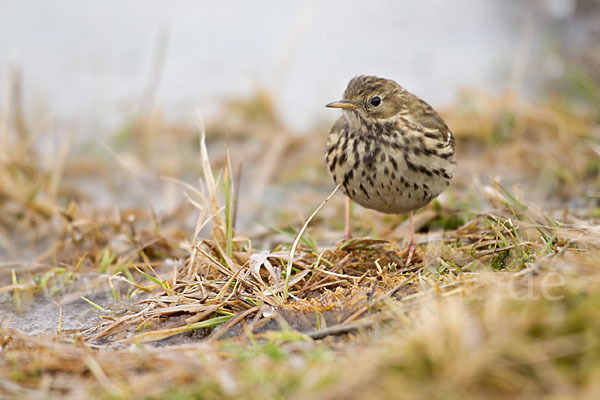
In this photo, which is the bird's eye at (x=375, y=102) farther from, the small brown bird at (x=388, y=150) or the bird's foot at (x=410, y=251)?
the bird's foot at (x=410, y=251)

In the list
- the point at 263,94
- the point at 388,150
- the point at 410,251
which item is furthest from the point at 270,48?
the point at 410,251

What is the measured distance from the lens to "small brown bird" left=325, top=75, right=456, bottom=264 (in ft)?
12.0

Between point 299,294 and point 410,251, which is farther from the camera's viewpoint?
point 410,251

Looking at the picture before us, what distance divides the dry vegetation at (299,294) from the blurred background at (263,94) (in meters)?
0.07

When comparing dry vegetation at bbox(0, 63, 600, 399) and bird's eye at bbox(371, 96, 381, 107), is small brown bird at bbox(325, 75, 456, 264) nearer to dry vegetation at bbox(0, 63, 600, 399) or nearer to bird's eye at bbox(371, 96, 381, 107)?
bird's eye at bbox(371, 96, 381, 107)

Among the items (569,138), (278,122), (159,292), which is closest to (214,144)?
(278,122)

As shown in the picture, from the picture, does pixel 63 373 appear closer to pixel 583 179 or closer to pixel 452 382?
pixel 452 382

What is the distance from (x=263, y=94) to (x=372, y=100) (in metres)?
4.13

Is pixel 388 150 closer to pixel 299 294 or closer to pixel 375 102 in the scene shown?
pixel 375 102

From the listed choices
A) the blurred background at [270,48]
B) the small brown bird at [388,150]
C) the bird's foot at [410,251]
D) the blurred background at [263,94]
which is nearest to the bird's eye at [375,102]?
the small brown bird at [388,150]

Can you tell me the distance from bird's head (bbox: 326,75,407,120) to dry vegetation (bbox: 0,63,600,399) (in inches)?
28.8

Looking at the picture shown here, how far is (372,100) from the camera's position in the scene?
390 cm

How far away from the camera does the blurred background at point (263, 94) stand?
575 cm

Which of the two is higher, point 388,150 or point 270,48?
point 270,48
